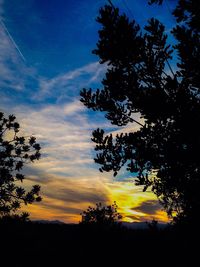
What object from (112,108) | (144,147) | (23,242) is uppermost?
(112,108)

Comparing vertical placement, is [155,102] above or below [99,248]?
above

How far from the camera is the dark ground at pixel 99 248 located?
627cm

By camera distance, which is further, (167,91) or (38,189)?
(38,189)

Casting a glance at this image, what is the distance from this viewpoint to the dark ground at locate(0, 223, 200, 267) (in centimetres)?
627

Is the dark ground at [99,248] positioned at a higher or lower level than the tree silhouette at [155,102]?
lower

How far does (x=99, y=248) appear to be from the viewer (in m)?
7.02

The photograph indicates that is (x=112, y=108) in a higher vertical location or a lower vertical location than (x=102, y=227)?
higher

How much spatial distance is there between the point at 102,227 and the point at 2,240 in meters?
2.95

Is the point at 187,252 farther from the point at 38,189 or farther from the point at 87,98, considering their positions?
the point at 38,189

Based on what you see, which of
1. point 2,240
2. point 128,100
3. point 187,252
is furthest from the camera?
point 128,100

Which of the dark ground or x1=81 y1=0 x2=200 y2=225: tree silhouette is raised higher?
x1=81 y1=0 x2=200 y2=225: tree silhouette

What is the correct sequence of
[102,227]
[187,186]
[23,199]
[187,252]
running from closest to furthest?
[187,252] → [187,186] → [102,227] → [23,199]

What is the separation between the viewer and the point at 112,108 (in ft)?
33.3

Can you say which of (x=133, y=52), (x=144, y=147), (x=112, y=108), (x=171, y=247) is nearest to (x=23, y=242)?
(x=171, y=247)
